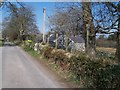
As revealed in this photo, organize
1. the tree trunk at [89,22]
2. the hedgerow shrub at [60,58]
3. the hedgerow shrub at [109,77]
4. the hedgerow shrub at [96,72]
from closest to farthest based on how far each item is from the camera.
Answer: the hedgerow shrub at [109,77] < the hedgerow shrub at [96,72] < the hedgerow shrub at [60,58] < the tree trunk at [89,22]

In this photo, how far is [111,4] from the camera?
1382 centimetres

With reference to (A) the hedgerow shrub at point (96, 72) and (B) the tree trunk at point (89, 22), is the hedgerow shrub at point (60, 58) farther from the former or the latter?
(A) the hedgerow shrub at point (96, 72)

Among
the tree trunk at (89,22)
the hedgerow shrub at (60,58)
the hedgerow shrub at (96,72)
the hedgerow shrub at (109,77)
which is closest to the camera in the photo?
the hedgerow shrub at (109,77)

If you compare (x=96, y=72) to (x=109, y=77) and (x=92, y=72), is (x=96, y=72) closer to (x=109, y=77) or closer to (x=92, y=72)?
(x=92, y=72)

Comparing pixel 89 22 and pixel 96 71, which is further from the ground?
pixel 89 22

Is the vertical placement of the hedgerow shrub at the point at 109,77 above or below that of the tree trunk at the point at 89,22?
below

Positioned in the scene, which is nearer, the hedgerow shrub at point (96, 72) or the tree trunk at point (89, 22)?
the hedgerow shrub at point (96, 72)

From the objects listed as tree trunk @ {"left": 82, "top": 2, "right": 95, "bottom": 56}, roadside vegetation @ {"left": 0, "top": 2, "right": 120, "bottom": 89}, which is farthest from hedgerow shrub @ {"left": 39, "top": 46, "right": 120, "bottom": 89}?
tree trunk @ {"left": 82, "top": 2, "right": 95, "bottom": 56}

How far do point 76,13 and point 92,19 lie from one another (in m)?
1.43

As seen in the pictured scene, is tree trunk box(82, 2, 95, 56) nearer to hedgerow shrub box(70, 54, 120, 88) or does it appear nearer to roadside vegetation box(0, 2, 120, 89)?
roadside vegetation box(0, 2, 120, 89)

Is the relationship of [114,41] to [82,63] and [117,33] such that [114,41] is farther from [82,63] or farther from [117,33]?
[82,63]

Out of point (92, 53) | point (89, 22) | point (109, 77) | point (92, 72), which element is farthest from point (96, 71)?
point (89, 22)

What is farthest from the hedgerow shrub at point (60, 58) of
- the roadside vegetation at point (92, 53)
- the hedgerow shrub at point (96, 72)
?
the hedgerow shrub at point (96, 72)

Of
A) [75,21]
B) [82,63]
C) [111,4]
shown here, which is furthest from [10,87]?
[75,21]
